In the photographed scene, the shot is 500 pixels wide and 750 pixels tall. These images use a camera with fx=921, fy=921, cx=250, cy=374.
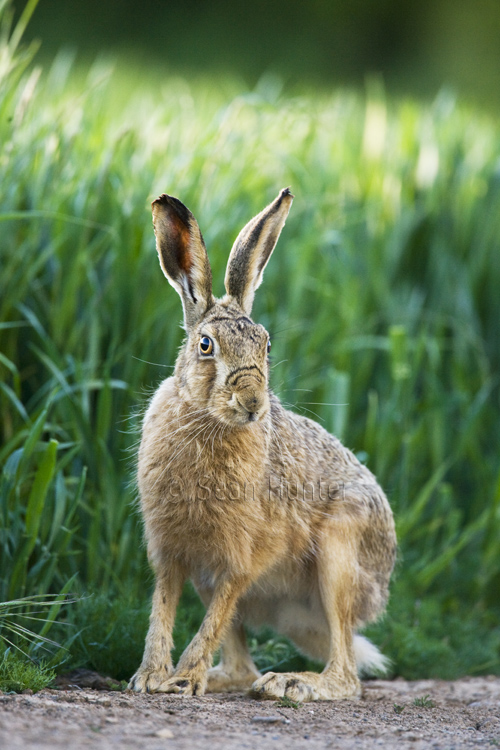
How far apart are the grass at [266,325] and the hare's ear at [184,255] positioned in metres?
0.74

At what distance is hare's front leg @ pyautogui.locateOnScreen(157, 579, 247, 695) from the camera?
3174 mm

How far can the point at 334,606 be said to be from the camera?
3.56 meters

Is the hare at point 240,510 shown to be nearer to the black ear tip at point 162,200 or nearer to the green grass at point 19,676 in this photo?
the black ear tip at point 162,200

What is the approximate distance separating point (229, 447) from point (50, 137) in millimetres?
2348

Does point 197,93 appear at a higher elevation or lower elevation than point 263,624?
higher

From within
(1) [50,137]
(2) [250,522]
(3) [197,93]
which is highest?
(3) [197,93]

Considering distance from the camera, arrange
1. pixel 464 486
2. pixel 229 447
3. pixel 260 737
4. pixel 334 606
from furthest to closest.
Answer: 1. pixel 464 486
2. pixel 334 606
3. pixel 229 447
4. pixel 260 737

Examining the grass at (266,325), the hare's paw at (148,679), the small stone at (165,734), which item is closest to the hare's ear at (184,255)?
the grass at (266,325)

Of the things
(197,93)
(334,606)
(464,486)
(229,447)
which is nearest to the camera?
(229,447)

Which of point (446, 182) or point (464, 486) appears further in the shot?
point (446, 182)

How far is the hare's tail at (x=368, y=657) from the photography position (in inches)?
149

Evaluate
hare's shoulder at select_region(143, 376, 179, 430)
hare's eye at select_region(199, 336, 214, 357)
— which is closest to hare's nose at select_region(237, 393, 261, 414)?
hare's eye at select_region(199, 336, 214, 357)

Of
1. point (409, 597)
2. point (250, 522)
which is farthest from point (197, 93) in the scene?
point (250, 522)

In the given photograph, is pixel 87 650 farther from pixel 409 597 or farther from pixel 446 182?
pixel 446 182
